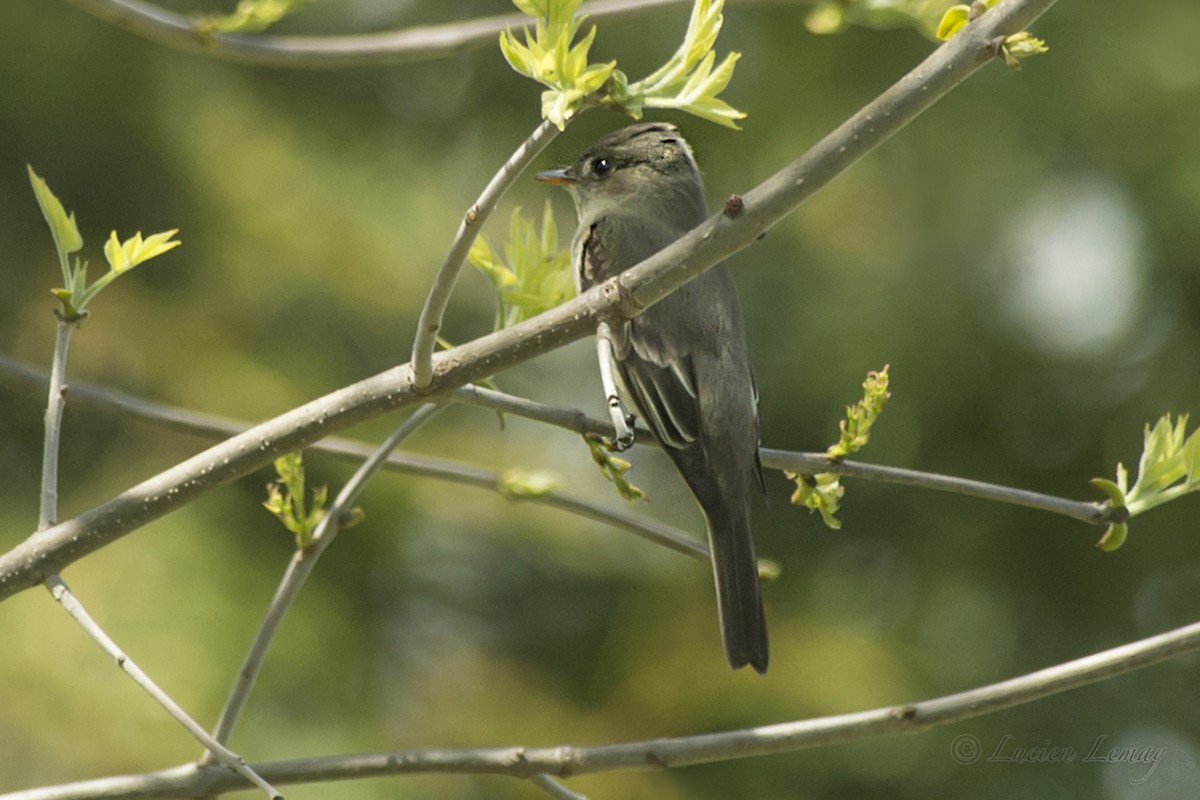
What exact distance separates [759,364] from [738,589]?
252cm

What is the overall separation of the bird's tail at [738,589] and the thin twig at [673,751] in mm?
783

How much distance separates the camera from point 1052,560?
17.6 ft

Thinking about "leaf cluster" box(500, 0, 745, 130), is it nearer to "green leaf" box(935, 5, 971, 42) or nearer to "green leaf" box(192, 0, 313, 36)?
"green leaf" box(935, 5, 971, 42)

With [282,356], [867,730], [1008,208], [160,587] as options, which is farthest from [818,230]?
[867,730]

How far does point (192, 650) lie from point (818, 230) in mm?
2808

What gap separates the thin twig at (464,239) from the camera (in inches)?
59.4

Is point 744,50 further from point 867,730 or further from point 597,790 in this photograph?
point 867,730

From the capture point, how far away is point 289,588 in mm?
1985

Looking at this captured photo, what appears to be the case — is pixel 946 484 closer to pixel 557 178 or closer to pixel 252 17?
pixel 252 17

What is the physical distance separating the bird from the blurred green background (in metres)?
1.43

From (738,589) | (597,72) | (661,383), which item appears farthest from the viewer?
(661,383)

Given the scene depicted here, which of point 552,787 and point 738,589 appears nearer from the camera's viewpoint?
point 552,787

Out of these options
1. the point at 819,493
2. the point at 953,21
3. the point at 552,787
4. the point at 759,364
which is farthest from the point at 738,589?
the point at 759,364

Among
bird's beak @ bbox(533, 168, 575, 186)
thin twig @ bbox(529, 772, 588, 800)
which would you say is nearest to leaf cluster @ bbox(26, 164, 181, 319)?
thin twig @ bbox(529, 772, 588, 800)
